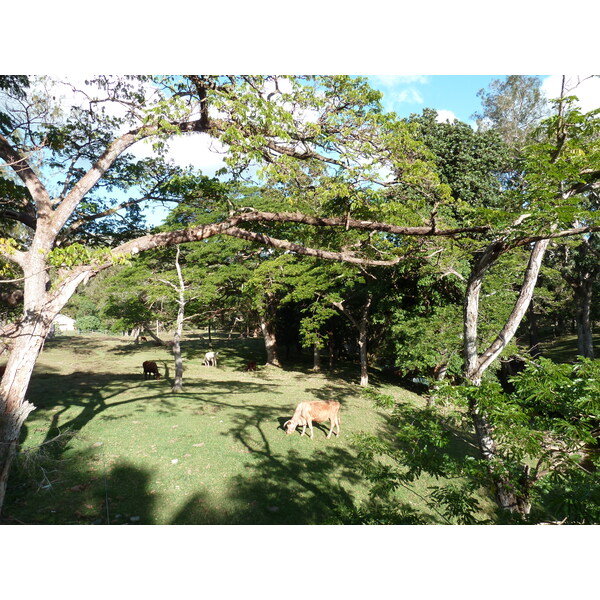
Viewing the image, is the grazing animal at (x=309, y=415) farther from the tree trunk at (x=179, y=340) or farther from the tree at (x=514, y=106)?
the tree at (x=514, y=106)

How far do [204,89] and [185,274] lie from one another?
1006 centimetres

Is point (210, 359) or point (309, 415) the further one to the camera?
point (210, 359)

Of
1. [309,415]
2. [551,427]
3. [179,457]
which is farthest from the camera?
[309,415]

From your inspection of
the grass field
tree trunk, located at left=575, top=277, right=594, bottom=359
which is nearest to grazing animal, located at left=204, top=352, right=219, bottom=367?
the grass field

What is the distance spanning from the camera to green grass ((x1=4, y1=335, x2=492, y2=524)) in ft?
15.8

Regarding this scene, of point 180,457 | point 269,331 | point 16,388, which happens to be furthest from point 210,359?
point 16,388

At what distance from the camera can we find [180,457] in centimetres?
643

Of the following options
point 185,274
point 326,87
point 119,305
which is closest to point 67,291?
point 326,87

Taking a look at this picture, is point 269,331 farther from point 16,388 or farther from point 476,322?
point 16,388

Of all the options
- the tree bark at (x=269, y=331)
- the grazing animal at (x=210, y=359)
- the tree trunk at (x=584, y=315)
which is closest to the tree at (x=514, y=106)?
the tree trunk at (x=584, y=315)

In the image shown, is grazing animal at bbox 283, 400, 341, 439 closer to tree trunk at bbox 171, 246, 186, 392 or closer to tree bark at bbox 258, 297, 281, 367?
tree trunk at bbox 171, 246, 186, 392

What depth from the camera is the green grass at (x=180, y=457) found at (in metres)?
4.82

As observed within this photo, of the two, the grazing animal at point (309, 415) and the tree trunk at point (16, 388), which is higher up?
the tree trunk at point (16, 388)

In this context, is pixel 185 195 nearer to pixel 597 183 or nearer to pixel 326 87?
pixel 326 87
